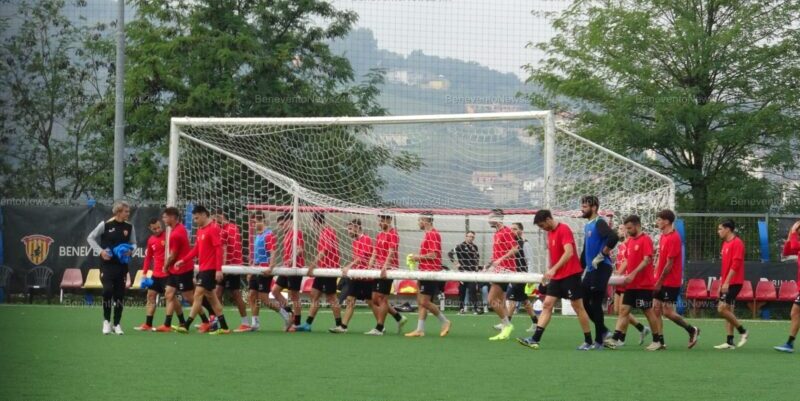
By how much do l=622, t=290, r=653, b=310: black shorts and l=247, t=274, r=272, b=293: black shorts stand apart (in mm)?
5842

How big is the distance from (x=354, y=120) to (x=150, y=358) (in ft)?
22.1

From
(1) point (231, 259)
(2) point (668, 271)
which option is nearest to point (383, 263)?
(1) point (231, 259)

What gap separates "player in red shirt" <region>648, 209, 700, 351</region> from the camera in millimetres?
14961

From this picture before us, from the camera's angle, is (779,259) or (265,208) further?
(779,259)

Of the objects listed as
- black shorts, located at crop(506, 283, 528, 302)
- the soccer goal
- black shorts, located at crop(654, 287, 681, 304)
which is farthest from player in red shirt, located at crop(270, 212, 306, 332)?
black shorts, located at crop(654, 287, 681, 304)

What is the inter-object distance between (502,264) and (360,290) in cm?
229

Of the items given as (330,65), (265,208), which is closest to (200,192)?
(265,208)

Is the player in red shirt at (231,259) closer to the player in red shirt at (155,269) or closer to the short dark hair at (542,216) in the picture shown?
the player in red shirt at (155,269)

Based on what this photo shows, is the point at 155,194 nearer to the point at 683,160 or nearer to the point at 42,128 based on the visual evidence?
the point at 42,128

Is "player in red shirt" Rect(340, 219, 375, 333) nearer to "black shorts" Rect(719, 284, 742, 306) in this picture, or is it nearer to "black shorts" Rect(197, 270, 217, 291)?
"black shorts" Rect(197, 270, 217, 291)

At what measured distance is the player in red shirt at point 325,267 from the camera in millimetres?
18141

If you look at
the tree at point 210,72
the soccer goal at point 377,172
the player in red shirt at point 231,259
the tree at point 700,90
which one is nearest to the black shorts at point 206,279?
the player in red shirt at point 231,259

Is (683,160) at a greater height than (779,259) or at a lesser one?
greater

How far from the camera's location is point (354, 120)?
58.7 ft
